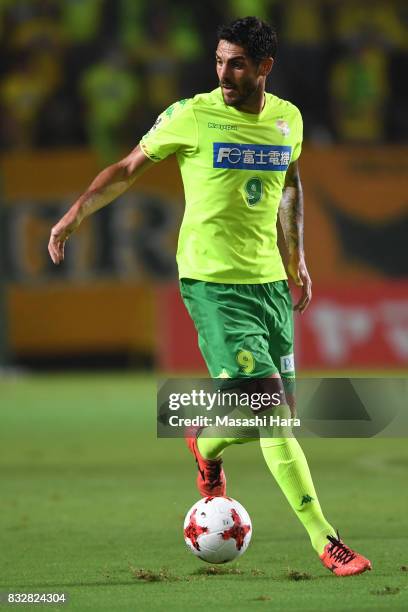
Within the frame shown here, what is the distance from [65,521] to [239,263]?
221cm

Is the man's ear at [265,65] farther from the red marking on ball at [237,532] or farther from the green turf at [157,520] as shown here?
the green turf at [157,520]

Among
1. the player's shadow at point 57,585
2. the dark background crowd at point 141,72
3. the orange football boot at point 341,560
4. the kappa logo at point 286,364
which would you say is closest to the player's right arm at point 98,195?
the kappa logo at point 286,364

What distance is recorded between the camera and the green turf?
5.23 m

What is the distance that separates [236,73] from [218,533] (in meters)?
1.92

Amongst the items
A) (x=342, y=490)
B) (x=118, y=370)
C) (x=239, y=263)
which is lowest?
(x=118, y=370)

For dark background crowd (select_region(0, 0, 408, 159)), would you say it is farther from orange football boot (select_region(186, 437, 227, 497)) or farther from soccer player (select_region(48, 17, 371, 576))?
soccer player (select_region(48, 17, 371, 576))

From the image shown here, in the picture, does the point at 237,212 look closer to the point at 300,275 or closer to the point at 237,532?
the point at 300,275

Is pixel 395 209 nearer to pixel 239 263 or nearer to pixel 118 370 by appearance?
pixel 118 370

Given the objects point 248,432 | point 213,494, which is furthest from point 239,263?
point 213,494

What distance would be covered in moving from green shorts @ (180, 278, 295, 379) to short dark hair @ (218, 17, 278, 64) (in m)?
0.98

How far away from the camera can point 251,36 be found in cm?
568

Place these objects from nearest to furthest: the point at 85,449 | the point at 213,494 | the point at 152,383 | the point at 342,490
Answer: the point at 213,494 < the point at 342,490 < the point at 85,449 < the point at 152,383

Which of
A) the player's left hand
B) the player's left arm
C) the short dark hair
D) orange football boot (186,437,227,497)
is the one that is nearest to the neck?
the short dark hair

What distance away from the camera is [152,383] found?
16500 mm
